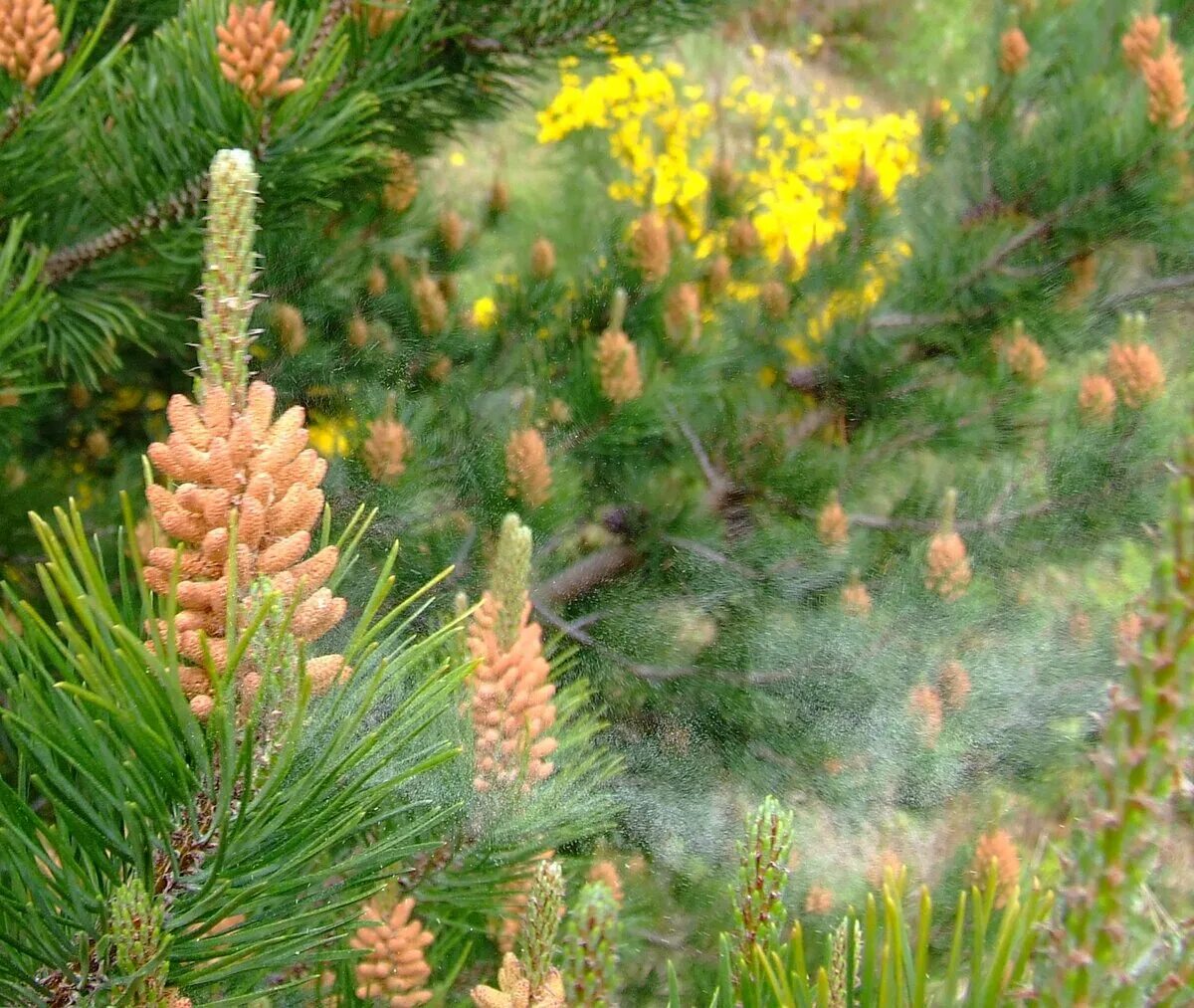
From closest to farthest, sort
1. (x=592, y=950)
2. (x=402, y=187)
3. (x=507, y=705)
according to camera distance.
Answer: (x=592, y=950) < (x=507, y=705) < (x=402, y=187)

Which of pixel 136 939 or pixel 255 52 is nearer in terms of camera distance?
pixel 136 939

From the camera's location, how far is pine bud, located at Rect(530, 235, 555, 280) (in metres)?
0.98

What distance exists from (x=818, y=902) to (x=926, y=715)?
0.19 metres

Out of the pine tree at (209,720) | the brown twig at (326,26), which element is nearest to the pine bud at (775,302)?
the brown twig at (326,26)

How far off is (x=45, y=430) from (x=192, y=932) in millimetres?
759

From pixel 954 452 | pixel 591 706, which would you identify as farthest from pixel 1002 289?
pixel 591 706

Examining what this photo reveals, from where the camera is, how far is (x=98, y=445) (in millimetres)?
894

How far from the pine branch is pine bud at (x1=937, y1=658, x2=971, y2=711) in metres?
0.66

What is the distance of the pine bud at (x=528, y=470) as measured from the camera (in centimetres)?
76

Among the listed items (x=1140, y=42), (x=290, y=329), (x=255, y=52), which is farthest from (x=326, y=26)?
(x=1140, y=42)

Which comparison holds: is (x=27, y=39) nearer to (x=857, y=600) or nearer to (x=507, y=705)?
(x=507, y=705)

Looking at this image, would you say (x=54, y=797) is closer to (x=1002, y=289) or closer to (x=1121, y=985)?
(x=1121, y=985)

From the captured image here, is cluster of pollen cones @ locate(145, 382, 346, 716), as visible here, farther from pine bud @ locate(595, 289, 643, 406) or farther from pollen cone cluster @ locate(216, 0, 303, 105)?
pine bud @ locate(595, 289, 643, 406)

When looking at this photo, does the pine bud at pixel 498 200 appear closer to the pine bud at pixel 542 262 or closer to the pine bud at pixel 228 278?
the pine bud at pixel 542 262
